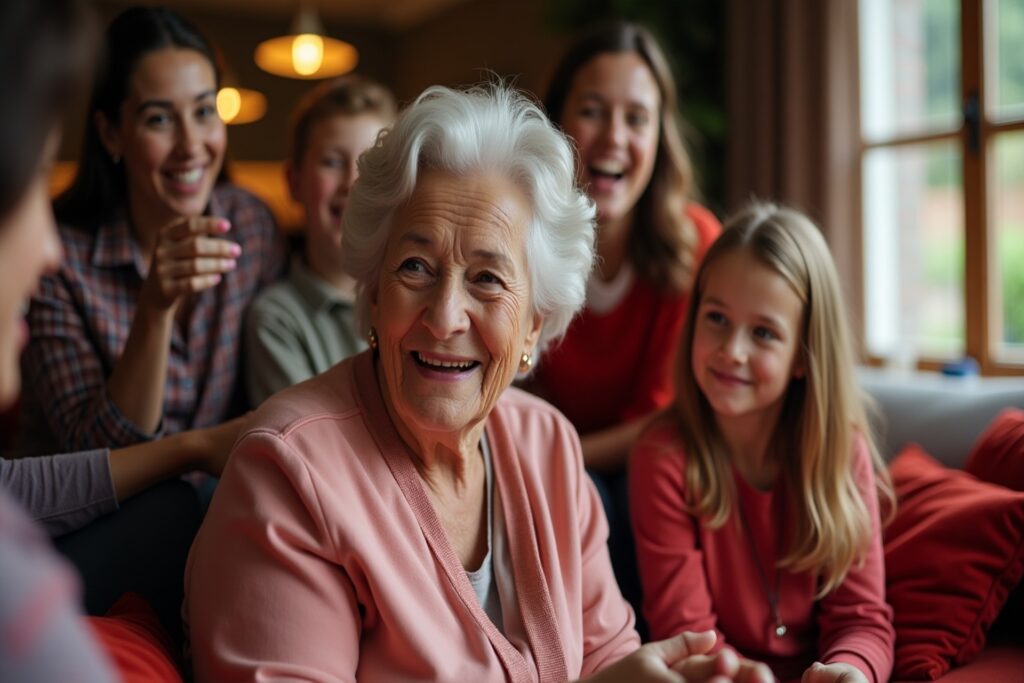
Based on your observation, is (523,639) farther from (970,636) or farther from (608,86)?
(608,86)

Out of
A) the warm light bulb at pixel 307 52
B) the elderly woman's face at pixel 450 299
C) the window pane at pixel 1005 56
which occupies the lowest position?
the elderly woman's face at pixel 450 299

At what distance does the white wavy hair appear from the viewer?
1.48 metres

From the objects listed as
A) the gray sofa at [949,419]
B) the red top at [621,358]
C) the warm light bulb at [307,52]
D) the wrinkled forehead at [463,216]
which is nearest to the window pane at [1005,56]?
the gray sofa at [949,419]

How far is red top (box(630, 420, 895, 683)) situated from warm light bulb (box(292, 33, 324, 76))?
3721 mm

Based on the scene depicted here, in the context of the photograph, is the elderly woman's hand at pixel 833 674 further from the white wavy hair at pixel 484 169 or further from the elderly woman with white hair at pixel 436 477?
the white wavy hair at pixel 484 169

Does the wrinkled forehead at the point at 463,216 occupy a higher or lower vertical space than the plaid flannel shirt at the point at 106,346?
higher

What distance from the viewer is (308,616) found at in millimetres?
1274

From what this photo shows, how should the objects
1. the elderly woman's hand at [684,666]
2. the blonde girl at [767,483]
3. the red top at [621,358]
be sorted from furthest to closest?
the red top at [621,358]
the blonde girl at [767,483]
the elderly woman's hand at [684,666]

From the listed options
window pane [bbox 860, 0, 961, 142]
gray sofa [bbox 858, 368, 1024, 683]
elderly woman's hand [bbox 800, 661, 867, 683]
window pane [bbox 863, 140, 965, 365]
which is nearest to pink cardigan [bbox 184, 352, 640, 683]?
elderly woman's hand [bbox 800, 661, 867, 683]

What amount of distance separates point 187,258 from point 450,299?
2.06 feet

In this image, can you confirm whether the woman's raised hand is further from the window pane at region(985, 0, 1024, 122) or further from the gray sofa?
the window pane at region(985, 0, 1024, 122)

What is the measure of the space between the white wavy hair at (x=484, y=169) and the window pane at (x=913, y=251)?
9.30 feet

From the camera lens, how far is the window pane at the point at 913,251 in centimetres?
402

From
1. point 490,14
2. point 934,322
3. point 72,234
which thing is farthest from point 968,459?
point 490,14
